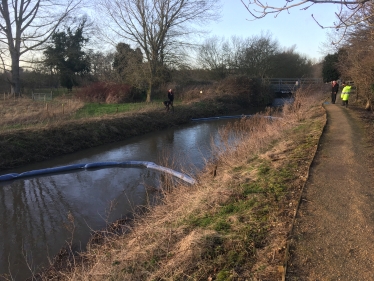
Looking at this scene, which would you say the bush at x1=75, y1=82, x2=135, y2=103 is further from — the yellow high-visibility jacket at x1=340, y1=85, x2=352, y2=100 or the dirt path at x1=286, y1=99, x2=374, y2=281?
the dirt path at x1=286, y1=99, x2=374, y2=281

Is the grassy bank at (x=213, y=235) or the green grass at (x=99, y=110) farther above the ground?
the green grass at (x=99, y=110)

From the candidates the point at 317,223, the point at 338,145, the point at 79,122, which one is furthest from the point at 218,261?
the point at 79,122

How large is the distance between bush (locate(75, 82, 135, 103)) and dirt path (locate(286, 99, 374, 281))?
23804 millimetres

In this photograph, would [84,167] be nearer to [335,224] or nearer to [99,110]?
[335,224]

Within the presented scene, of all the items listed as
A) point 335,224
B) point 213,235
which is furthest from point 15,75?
point 335,224

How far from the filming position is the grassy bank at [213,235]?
3.62 m

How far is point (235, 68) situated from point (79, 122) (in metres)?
30.0

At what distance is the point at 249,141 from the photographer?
9898mm

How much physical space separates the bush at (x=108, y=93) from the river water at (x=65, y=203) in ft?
51.0

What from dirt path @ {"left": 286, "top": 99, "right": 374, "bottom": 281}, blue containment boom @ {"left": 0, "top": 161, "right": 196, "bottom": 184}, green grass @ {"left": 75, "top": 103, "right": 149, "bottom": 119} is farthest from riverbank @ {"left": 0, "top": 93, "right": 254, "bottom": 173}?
dirt path @ {"left": 286, "top": 99, "right": 374, "bottom": 281}

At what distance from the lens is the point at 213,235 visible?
4168mm

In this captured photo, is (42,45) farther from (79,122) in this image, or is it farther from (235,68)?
(235,68)

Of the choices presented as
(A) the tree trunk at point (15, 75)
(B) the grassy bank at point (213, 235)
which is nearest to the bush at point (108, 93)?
(A) the tree trunk at point (15, 75)

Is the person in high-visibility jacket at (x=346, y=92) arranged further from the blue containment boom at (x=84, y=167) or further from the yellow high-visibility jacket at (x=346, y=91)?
the blue containment boom at (x=84, y=167)
